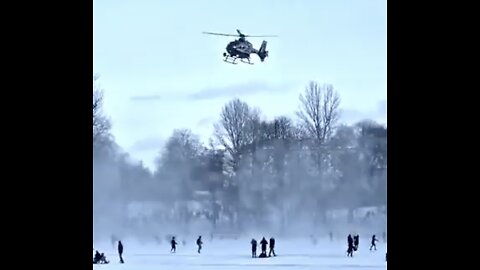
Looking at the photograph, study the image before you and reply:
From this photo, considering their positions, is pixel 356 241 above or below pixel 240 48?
below

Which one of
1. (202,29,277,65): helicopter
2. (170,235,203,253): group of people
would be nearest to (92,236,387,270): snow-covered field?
(170,235,203,253): group of people

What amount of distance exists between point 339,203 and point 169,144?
3433 mm

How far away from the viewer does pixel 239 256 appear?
12.6 m

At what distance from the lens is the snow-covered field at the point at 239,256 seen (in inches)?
436

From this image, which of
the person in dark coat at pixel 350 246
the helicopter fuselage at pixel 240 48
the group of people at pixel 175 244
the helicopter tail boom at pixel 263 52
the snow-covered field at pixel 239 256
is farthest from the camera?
the helicopter tail boom at pixel 263 52

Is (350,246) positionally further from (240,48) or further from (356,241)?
(240,48)

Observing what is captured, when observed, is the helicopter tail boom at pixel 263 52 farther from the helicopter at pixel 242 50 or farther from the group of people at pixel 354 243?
the group of people at pixel 354 243

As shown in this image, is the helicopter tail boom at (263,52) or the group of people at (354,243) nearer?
the group of people at (354,243)

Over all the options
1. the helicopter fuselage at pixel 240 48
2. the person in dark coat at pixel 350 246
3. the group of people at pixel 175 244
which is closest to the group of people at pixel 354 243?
the person in dark coat at pixel 350 246

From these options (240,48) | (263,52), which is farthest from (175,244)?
(263,52)

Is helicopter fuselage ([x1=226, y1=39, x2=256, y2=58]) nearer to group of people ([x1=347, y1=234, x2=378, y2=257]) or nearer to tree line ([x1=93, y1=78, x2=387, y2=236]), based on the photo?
tree line ([x1=93, y1=78, x2=387, y2=236])
